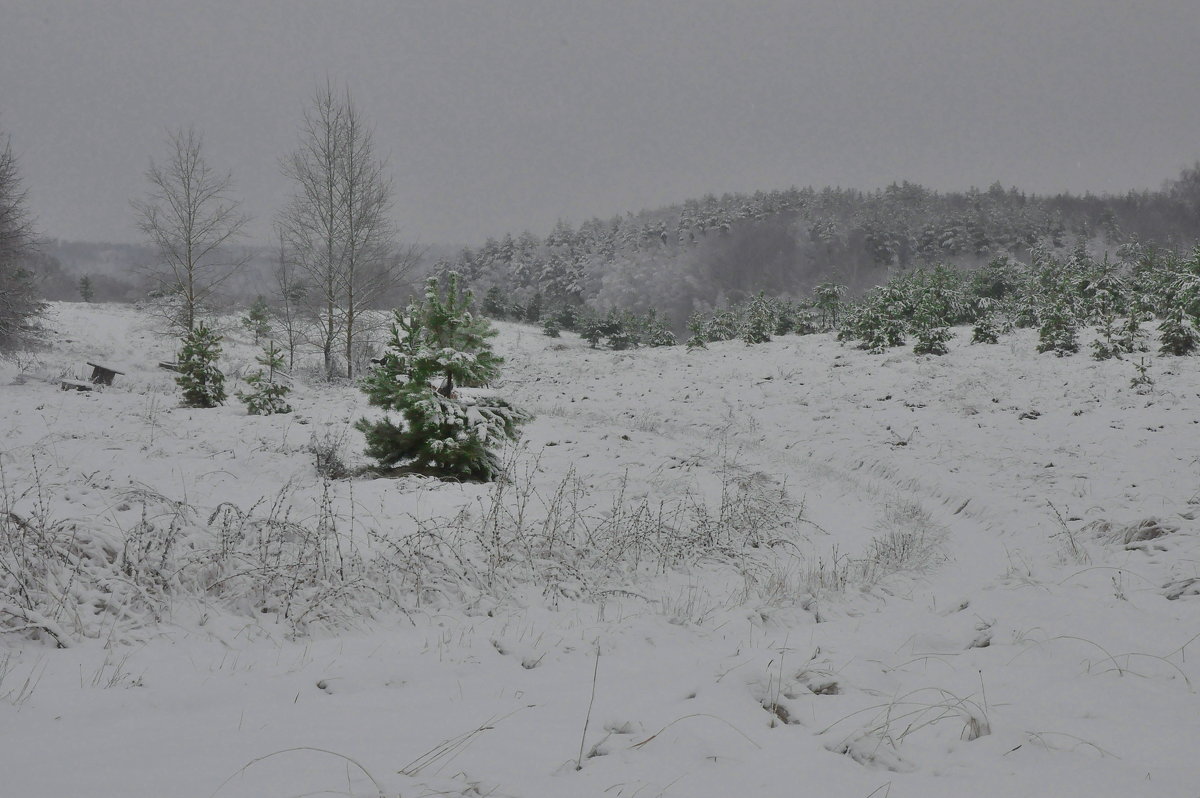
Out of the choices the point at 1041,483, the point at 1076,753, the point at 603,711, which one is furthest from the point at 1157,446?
the point at 603,711

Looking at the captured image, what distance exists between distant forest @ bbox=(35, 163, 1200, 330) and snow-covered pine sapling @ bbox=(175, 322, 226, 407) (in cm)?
7262

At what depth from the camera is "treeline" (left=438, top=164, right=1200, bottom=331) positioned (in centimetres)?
9706

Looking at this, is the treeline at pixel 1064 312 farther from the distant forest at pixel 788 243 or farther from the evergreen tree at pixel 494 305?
the distant forest at pixel 788 243

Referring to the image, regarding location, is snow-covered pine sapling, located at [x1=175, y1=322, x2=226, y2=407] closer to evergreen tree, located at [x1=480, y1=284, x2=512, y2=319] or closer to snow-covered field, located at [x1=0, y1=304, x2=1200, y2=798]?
snow-covered field, located at [x1=0, y1=304, x2=1200, y2=798]

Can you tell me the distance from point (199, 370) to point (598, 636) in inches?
520

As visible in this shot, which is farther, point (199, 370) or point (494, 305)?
point (494, 305)

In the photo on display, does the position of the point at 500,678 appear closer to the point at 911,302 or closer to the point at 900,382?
the point at 900,382

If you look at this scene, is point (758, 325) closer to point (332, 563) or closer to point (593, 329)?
point (593, 329)

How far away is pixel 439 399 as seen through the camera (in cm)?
697

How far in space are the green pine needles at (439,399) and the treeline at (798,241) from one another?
78074 mm

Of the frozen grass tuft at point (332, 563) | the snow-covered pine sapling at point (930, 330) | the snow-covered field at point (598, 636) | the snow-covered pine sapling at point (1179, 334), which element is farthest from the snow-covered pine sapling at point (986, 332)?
the frozen grass tuft at point (332, 563)

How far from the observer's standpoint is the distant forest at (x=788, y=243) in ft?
317

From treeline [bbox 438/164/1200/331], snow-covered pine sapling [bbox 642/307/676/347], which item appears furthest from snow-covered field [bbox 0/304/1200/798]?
treeline [bbox 438/164/1200/331]

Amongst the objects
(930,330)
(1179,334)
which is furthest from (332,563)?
(930,330)
